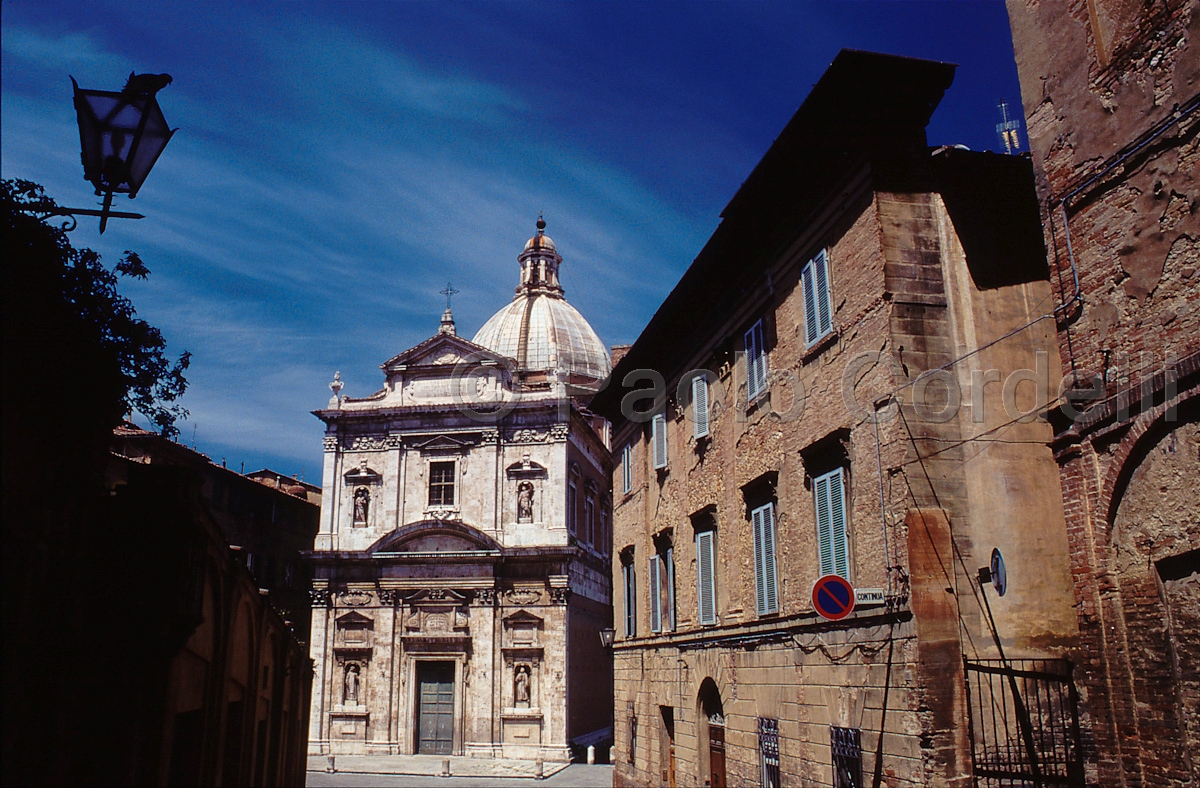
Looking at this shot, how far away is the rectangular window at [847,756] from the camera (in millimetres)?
10870

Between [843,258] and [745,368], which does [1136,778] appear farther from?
[745,368]

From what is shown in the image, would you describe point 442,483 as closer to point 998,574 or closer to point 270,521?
point 270,521

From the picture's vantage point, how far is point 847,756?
36.4 feet

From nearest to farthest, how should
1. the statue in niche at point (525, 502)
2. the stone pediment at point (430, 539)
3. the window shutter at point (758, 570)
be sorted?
1. the window shutter at point (758, 570)
2. the stone pediment at point (430, 539)
3. the statue in niche at point (525, 502)

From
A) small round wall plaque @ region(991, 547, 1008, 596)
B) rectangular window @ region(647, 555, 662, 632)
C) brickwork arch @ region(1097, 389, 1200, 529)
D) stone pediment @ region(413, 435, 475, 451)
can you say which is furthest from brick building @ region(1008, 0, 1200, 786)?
stone pediment @ region(413, 435, 475, 451)

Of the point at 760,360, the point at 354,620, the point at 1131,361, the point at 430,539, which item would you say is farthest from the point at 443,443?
the point at 1131,361

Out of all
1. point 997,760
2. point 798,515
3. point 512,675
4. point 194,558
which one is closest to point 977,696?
Answer: point 997,760

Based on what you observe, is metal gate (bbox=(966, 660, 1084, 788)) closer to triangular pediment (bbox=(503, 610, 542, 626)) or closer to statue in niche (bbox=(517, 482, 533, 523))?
triangular pediment (bbox=(503, 610, 542, 626))

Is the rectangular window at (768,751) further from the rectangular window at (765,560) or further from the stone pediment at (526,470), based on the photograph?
the stone pediment at (526,470)

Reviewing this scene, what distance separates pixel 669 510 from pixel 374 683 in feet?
69.2

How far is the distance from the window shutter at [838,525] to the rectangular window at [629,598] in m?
10.9

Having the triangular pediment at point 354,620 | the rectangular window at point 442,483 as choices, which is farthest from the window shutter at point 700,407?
the triangular pediment at point 354,620

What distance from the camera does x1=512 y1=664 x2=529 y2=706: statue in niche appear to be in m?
34.9

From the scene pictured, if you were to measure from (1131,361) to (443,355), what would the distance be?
33273mm
